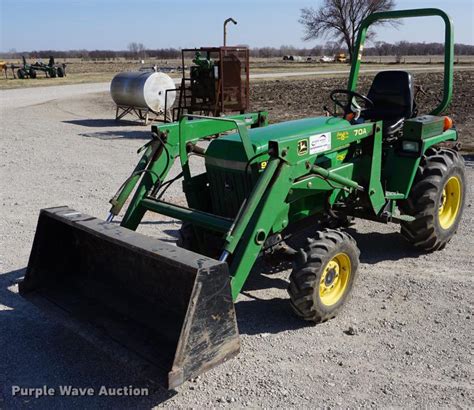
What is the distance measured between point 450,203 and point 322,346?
2.79 m

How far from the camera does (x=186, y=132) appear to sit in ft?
16.0

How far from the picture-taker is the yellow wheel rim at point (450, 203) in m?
5.75

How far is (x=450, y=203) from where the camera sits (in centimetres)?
586

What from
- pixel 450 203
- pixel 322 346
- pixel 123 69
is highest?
pixel 123 69

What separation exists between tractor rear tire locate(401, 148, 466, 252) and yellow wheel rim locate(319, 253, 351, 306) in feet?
4.21

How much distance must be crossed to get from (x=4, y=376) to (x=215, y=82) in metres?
10.0

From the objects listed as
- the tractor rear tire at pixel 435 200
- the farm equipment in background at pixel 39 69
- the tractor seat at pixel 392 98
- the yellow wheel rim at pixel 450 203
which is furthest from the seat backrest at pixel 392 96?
the farm equipment in background at pixel 39 69

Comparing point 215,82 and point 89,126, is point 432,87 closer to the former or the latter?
point 215,82

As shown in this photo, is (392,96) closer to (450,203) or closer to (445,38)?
(445,38)

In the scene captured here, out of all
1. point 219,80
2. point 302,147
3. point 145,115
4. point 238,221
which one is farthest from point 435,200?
point 145,115

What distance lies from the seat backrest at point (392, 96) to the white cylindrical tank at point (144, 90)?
34.0 feet

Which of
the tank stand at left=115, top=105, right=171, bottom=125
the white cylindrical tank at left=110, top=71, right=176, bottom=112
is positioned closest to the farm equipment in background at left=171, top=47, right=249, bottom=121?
the white cylindrical tank at left=110, top=71, right=176, bottom=112

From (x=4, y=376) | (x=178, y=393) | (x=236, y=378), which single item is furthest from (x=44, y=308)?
(x=236, y=378)

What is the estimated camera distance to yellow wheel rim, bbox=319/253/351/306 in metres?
4.16
